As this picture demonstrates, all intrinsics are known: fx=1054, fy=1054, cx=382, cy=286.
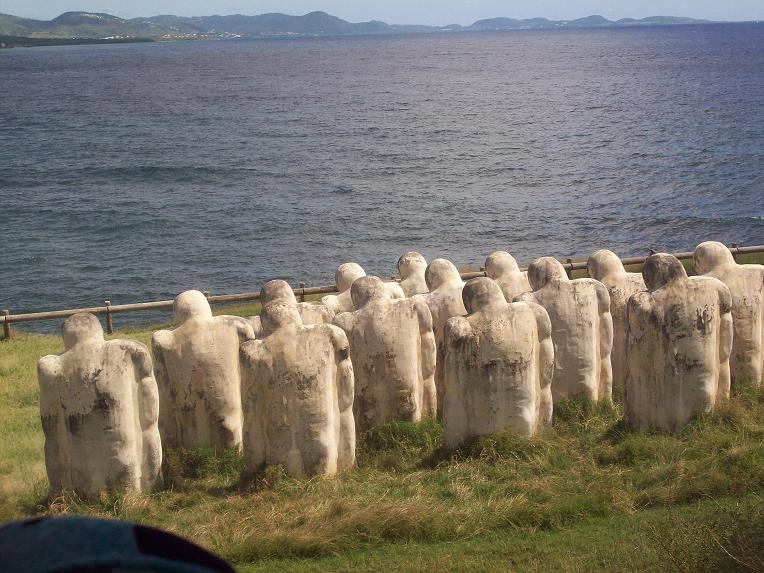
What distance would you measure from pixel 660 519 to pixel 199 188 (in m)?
36.8

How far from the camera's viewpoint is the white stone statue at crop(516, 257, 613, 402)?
10.9 m

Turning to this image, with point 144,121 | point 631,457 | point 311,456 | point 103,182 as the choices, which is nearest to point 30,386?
point 311,456

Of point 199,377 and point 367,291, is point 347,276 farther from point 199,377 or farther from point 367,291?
point 199,377

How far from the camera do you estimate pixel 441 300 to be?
11578 millimetres

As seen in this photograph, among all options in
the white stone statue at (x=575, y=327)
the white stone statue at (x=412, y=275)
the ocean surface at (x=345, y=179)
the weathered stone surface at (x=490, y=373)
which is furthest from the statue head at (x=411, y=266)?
the ocean surface at (x=345, y=179)

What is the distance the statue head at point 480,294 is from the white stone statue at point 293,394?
4.39ft

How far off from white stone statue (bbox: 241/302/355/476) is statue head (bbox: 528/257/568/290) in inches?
100

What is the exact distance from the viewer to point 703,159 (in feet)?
157

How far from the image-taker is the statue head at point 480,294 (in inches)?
402

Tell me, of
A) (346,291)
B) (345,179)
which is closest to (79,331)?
(346,291)

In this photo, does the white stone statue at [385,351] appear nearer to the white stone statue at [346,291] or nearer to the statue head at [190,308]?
the white stone statue at [346,291]

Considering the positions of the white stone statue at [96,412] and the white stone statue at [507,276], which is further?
the white stone statue at [507,276]

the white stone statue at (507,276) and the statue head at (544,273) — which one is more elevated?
the statue head at (544,273)

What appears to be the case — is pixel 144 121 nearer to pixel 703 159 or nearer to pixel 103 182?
pixel 103 182
